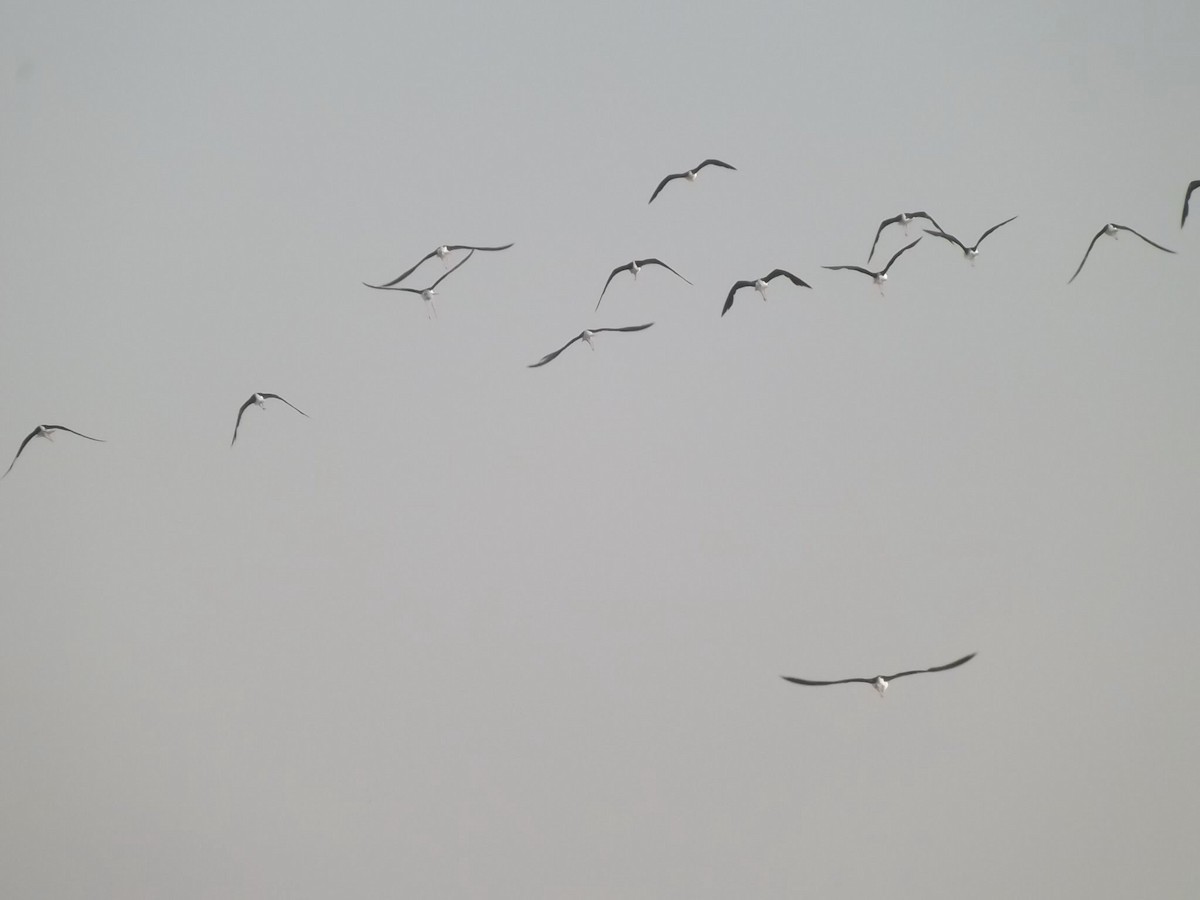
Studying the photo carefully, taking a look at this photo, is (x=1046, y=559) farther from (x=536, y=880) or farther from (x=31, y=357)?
(x=31, y=357)

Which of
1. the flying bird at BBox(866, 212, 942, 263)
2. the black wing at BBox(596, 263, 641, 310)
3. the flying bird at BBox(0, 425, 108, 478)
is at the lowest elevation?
the flying bird at BBox(0, 425, 108, 478)

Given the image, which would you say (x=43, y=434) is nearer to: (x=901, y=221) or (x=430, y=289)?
(x=430, y=289)

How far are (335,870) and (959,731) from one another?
15.8 ft

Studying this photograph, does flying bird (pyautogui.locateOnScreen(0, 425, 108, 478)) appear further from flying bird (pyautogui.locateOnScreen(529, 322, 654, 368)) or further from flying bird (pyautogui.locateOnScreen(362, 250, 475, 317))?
flying bird (pyautogui.locateOnScreen(529, 322, 654, 368))

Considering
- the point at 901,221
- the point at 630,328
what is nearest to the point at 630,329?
the point at 630,328

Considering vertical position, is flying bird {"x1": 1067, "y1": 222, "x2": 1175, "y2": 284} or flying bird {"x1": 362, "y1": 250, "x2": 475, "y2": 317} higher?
flying bird {"x1": 1067, "y1": 222, "x2": 1175, "y2": 284}

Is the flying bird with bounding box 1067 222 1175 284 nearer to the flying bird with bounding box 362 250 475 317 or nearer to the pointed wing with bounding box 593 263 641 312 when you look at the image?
the pointed wing with bounding box 593 263 641 312

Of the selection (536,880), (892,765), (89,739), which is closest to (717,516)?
(892,765)

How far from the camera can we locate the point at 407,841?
449 inches

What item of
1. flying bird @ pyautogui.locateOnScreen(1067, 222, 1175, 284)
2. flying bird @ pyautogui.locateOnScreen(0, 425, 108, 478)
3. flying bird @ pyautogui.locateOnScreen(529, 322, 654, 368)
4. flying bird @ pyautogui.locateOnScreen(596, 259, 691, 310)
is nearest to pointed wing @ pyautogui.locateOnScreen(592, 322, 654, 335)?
flying bird @ pyautogui.locateOnScreen(529, 322, 654, 368)

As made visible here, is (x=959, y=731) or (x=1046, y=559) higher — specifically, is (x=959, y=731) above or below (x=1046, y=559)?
below

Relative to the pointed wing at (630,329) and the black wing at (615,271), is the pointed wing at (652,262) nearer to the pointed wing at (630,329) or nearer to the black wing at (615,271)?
the black wing at (615,271)

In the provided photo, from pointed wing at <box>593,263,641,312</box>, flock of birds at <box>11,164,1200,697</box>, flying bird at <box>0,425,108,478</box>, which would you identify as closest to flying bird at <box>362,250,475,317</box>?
flock of birds at <box>11,164,1200,697</box>

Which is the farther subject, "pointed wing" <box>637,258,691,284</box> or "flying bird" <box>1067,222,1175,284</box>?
"pointed wing" <box>637,258,691,284</box>
